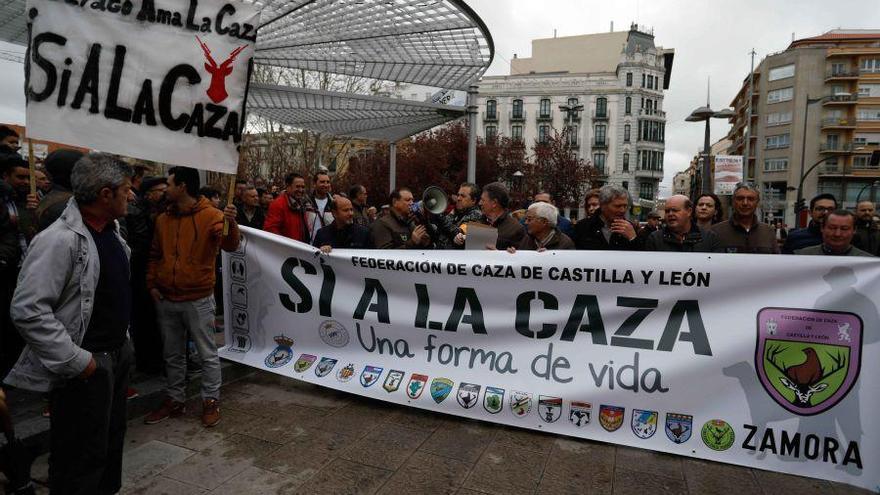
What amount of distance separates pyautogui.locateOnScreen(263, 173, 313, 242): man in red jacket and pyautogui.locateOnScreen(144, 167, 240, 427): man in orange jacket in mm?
1911

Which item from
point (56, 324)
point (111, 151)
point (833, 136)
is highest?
point (833, 136)

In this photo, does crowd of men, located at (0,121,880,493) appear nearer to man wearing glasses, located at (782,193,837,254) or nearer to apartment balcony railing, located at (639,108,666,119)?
man wearing glasses, located at (782,193,837,254)

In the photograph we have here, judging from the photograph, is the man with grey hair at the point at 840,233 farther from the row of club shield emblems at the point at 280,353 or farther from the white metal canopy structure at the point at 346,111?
the white metal canopy structure at the point at 346,111

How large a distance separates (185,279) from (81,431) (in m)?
1.48

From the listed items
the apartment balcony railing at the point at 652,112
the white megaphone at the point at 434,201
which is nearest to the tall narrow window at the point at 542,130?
the apartment balcony railing at the point at 652,112

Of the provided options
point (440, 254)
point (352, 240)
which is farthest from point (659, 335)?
point (352, 240)

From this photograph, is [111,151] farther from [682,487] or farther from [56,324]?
[682,487]

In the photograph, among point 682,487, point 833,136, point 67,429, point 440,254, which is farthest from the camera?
point 833,136

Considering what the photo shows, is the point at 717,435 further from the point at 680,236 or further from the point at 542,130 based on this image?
the point at 542,130

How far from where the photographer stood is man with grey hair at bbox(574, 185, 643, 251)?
4059 millimetres

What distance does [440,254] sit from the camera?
13.1 ft

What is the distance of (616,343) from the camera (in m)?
3.47

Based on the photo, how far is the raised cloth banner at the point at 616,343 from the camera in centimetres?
300

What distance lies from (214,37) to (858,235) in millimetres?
7113
